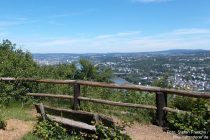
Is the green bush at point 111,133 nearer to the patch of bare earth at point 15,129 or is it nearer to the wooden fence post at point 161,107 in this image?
the patch of bare earth at point 15,129

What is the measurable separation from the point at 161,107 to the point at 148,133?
1.05 meters

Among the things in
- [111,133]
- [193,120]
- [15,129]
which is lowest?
[15,129]

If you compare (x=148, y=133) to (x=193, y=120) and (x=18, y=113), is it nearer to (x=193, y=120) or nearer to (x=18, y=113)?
(x=193, y=120)

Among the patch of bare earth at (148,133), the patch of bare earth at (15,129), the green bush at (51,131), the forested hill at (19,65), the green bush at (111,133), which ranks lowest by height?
the patch of bare earth at (148,133)

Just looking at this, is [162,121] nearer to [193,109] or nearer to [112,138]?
[193,109]

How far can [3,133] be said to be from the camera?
9.64m

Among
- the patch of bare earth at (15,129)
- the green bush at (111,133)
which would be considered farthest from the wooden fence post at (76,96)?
the green bush at (111,133)

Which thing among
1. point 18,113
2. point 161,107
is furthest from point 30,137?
point 161,107

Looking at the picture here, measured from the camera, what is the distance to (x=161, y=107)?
36.8 feet

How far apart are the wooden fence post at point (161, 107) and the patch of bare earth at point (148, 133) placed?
21 cm

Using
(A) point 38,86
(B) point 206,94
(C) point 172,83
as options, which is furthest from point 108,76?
(B) point 206,94

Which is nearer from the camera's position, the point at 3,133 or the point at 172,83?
the point at 3,133

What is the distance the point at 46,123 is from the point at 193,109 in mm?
3857

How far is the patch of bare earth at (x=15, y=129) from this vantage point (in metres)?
9.36
